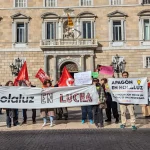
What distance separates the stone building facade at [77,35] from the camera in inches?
1235

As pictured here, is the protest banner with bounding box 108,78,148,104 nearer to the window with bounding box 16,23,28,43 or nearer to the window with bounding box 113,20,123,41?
the window with bounding box 113,20,123,41

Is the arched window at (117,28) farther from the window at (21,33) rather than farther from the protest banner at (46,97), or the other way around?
the protest banner at (46,97)

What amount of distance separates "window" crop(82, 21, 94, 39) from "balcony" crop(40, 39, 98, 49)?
99 centimetres

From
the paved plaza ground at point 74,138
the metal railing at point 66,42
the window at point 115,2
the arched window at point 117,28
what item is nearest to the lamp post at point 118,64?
the arched window at point 117,28

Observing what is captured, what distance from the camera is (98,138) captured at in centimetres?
971

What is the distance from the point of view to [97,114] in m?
12.8

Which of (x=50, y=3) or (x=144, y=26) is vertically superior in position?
(x=50, y=3)

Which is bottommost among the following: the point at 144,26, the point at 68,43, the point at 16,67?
the point at 16,67

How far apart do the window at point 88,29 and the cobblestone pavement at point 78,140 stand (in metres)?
21.3

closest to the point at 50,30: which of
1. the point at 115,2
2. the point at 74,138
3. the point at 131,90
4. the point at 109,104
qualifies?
the point at 115,2

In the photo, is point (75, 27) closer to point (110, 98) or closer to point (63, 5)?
Result: point (63, 5)

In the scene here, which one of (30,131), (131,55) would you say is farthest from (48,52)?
(30,131)

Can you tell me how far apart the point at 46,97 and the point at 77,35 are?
62.9 feet

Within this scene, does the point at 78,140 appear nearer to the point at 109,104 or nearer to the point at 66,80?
the point at 109,104
